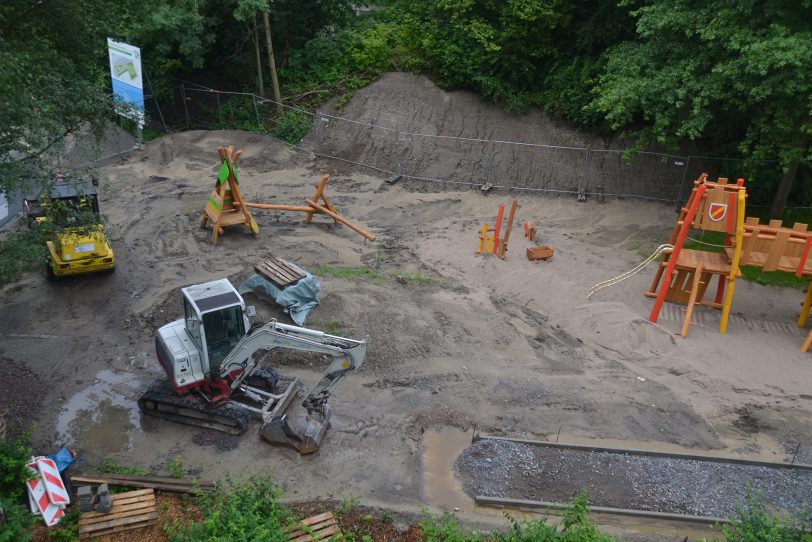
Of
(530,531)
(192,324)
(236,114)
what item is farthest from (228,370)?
(236,114)

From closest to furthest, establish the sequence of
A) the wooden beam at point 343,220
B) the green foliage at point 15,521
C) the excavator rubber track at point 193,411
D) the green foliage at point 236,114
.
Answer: the green foliage at point 15,521 < the excavator rubber track at point 193,411 < the wooden beam at point 343,220 < the green foliage at point 236,114

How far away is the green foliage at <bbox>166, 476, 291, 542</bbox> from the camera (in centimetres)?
844

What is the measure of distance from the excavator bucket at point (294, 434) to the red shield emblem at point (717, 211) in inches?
394

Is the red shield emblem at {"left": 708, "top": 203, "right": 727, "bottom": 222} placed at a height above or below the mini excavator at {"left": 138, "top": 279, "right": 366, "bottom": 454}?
above

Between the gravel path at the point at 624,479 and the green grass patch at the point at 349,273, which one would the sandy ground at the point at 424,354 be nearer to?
the green grass patch at the point at 349,273

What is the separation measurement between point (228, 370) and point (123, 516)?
2.84 metres

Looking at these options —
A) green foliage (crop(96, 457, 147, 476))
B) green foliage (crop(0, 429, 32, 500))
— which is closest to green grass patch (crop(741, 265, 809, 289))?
green foliage (crop(96, 457, 147, 476))

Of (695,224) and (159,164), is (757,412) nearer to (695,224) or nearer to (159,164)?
(695,224)

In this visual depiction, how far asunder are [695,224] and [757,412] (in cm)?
450

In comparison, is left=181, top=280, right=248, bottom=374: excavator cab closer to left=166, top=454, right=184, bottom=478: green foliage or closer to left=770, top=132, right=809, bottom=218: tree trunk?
left=166, top=454, right=184, bottom=478: green foliage

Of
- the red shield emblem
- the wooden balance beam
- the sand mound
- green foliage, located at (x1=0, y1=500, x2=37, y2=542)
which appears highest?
the red shield emblem

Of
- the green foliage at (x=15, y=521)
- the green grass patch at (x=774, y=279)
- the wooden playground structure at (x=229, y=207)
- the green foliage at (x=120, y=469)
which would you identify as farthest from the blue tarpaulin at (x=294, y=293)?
the green grass patch at (x=774, y=279)

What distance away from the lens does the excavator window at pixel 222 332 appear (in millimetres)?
11023

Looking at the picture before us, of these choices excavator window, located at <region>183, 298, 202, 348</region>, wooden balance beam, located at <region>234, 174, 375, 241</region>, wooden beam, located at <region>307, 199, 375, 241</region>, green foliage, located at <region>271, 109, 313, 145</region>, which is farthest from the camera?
green foliage, located at <region>271, 109, 313, 145</region>
